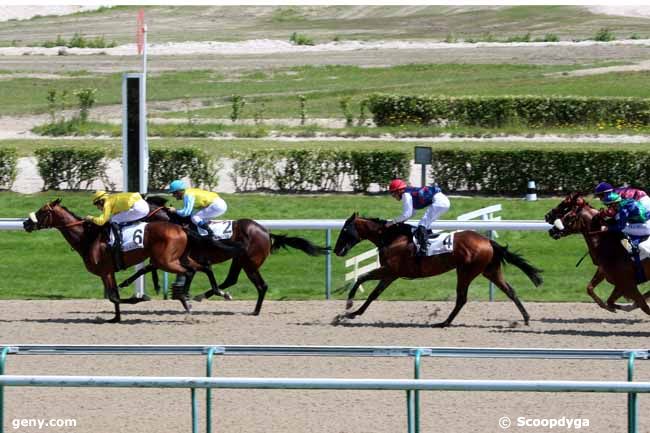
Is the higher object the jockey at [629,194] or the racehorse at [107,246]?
the jockey at [629,194]

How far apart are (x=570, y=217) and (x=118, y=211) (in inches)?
149

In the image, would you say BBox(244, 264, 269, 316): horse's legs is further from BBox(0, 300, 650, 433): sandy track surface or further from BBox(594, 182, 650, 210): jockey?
BBox(594, 182, 650, 210): jockey

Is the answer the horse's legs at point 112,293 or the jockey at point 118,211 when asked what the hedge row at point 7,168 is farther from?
the horse's legs at point 112,293

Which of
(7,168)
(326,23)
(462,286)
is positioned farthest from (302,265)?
(326,23)

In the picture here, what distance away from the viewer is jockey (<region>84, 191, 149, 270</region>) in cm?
1180

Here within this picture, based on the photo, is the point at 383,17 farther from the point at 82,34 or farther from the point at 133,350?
the point at 133,350

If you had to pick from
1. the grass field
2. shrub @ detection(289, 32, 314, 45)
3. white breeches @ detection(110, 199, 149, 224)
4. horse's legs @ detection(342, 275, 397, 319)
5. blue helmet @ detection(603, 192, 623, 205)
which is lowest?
horse's legs @ detection(342, 275, 397, 319)

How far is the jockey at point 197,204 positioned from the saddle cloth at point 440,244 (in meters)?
1.83

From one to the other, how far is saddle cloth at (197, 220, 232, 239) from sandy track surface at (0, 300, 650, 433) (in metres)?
0.71

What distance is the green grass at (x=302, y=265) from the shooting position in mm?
13500

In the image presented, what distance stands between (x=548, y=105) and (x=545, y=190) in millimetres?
7148

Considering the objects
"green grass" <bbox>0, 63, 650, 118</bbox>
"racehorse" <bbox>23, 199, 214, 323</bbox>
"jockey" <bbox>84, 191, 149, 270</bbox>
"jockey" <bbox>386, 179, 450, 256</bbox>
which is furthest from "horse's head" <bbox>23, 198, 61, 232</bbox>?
"green grass" <bbox>0, 63, 650, 118</bbox>

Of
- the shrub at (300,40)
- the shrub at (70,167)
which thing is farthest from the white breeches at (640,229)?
the shrub at (300,40)

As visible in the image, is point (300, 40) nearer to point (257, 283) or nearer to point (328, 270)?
point (328, 270)
